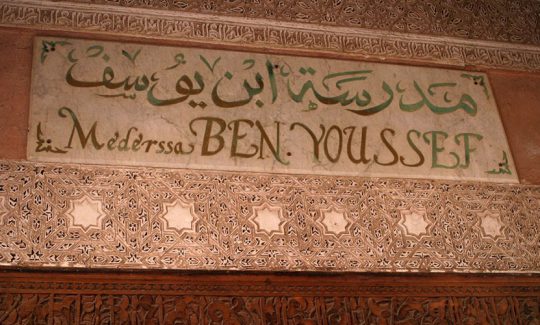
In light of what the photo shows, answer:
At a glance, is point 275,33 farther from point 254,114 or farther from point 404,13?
point 404,13

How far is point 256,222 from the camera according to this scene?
313 cm

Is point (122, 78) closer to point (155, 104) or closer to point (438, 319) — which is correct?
point (155, 104)

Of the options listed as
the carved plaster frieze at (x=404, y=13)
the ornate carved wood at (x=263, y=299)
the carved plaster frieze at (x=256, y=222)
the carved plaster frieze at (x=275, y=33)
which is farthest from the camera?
the carved plaster frieze at (x=404, y=13)

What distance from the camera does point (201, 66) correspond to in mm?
3477

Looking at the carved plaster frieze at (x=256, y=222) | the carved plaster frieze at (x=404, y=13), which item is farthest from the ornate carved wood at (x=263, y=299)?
the carved plaster frieze at (x=404, y=13)

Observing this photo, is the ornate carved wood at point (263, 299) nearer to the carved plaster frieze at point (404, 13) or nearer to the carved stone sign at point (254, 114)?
the carved stone sign at point (254, 114)

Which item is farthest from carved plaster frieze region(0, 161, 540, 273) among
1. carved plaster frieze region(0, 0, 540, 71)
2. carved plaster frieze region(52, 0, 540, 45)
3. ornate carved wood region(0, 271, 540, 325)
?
carved plaster frieze region(52, 0, 540, 45)

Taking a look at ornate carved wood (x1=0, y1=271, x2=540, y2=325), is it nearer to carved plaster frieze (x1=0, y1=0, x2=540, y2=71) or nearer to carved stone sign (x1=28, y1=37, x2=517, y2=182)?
carved stone sign (x1=28, y1=37, x2=517, y2=182)

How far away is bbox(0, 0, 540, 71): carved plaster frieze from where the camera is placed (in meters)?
3.46

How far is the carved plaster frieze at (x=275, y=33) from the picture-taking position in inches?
136

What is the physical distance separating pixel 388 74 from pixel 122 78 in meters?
1.24

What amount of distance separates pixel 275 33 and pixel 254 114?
0.52 m

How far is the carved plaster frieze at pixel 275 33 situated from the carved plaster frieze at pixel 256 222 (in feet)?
2.35

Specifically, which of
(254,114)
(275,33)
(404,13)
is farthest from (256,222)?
(404,13)
